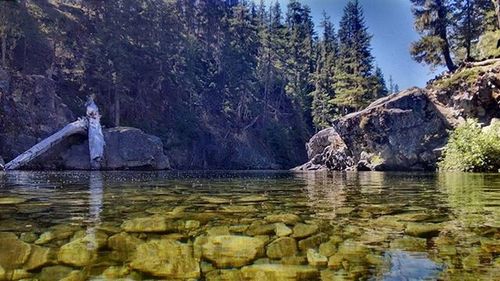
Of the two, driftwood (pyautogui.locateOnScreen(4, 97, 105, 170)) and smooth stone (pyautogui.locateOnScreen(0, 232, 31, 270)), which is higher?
driftwood (pyautogui.locateOnScreen(4, 97, 105, 170))

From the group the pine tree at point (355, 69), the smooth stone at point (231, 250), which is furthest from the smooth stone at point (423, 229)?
the pine tree at point (355, 69)

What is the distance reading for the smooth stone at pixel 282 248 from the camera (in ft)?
11.8

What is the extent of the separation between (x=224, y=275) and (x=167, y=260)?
57 centimetres

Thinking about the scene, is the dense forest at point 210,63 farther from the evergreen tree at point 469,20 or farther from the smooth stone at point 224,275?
the smooth stone at point 224,275

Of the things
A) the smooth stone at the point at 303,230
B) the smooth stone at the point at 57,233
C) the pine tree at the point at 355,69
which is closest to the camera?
the smooth stone at the point at 57,233

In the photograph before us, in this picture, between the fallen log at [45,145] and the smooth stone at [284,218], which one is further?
the fallen log at [45,145]

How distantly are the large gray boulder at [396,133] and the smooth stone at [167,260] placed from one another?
27.3m

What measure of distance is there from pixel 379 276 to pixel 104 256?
7.37 feet

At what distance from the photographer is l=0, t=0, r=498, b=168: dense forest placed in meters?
36.0

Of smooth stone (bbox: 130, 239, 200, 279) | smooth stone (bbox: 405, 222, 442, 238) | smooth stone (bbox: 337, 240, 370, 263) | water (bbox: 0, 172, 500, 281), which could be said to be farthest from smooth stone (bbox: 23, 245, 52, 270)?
smooth stone (bbox: 405, 222, 442, 238)

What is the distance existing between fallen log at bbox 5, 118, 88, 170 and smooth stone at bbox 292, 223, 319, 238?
23221 millimetres

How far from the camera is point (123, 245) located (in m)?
3.80

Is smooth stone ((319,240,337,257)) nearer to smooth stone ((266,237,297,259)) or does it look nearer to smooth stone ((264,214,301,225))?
smooth stone ((266,237,297,259))

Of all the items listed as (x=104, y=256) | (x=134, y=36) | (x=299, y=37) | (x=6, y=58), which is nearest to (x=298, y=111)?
(x=299, y=37)
